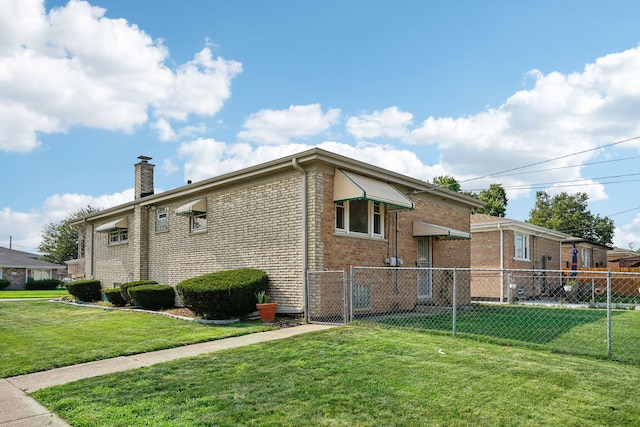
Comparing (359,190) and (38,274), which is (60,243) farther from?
(359,190)

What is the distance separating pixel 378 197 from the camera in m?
11.9

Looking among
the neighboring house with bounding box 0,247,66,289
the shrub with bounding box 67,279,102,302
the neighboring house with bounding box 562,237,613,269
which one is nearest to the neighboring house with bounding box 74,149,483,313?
the shrub with bounding box 67,279,102,302

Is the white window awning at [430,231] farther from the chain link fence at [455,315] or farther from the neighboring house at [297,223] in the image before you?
the chain link fence at [455,315]

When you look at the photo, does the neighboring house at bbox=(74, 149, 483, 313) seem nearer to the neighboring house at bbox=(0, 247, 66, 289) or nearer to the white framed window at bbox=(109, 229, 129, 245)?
the white framed window at bbox=(109, 229, 129, 245)

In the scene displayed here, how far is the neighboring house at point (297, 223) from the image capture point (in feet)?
38.4

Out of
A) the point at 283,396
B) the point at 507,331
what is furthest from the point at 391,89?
the point at 283,396

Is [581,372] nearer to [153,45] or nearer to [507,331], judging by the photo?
[507,331]

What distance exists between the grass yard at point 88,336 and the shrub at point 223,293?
1.70 feet

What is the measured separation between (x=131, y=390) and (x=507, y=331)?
7.75 meters

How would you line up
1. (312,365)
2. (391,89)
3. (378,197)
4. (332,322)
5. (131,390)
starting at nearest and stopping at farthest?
1. (131,390)
2. (312,365)
3. (332,322)
4. (378,197)
5. (391,89)

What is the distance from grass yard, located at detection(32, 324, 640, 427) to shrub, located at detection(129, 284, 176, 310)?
26.7ft

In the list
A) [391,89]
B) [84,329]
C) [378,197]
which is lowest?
[84,329]

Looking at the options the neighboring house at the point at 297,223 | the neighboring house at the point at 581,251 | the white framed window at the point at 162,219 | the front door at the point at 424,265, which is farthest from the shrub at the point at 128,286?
the neighboring house at the point at 581,251

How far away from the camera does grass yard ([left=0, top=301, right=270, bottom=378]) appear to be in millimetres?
7805
